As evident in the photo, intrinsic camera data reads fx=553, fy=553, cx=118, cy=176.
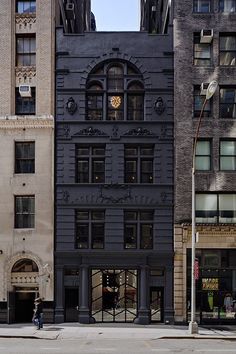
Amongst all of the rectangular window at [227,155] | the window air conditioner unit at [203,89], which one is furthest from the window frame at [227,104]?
the rectangular window at [227,155]

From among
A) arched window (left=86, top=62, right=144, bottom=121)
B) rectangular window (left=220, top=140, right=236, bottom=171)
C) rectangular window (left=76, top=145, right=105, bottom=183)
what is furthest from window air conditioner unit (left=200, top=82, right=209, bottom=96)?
rectangular window (left=76, top=145, right=105, bottom=183)

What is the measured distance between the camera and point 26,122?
112ft

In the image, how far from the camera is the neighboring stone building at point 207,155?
33.1 meters

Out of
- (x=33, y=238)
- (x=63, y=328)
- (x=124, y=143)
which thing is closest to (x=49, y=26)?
(x=124, y=143)

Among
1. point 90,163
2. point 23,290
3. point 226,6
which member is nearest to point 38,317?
point 23,290

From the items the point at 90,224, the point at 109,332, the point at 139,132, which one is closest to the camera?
the point at 109,332

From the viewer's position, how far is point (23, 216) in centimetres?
3412

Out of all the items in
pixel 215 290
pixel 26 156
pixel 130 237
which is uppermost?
pixel 26 156

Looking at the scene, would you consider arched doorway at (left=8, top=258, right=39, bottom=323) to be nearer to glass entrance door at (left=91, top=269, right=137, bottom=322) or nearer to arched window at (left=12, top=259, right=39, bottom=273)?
arched window at (left=12, top=259, right=39, bottom=273)

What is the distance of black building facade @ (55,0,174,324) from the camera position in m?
33.3

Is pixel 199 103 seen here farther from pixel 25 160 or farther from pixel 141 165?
pixel 25 160

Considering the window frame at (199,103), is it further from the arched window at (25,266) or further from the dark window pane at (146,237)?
the arched window at (25,266)

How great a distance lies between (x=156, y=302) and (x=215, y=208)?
266 inches

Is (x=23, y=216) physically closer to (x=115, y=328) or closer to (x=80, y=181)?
(x=80, y=181)
